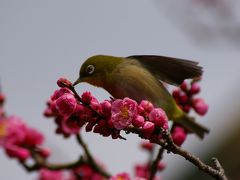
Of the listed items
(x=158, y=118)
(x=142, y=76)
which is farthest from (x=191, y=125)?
(x=158, y=118)

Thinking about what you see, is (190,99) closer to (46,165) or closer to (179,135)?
(179,135)

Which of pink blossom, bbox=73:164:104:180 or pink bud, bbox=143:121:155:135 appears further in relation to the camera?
pink blossom, bbox=73:164:104:180

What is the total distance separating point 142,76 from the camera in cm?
351

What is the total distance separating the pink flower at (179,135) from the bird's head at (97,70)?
1.87ft

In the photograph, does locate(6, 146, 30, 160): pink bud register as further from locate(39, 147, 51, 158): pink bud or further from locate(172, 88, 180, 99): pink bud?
locate(172, 88, 180, 99): pink bud

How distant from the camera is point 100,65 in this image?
3.38 metres

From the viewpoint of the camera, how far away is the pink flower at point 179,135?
11.0 ft

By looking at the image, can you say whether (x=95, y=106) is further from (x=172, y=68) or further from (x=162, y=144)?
(x=172, y=68)

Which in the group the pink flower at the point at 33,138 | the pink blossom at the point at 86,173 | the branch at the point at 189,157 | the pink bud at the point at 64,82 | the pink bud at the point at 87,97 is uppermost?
the pink bud at the point at 64,82

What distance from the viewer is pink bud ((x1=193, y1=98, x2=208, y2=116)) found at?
3.62m

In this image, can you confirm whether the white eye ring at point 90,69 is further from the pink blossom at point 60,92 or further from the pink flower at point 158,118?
the pink flower at point 158,118

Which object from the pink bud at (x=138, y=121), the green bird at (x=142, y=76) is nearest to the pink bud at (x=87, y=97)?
the pink bud at (x=138, y=121)

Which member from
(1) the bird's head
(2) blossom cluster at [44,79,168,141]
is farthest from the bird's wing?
(2) blossom cluster at [44,79,168,141]

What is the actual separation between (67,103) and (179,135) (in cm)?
141
